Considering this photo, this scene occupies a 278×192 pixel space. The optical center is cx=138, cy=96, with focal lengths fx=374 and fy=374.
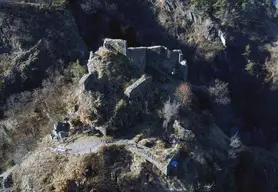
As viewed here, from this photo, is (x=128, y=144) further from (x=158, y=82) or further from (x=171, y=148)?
(x=158, y=82)

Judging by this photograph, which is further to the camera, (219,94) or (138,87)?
(219,94)

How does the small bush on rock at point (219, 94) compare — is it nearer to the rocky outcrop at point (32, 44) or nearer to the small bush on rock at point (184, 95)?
the small bush on rock at point (184, 95)

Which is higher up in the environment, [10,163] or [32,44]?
[32,44]

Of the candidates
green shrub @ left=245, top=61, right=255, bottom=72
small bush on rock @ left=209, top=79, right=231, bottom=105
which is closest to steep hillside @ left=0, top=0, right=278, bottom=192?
small bush on rock @ left=209, top=79, right=231, bottom=105

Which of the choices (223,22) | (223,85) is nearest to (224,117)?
(223,85)

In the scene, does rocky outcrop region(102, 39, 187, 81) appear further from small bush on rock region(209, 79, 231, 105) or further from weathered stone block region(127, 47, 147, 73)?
small bush on rock region(209, 79, 231, 105)

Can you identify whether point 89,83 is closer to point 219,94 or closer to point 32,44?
point 32,44

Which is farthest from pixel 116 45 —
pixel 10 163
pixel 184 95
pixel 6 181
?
pixel 6 181
